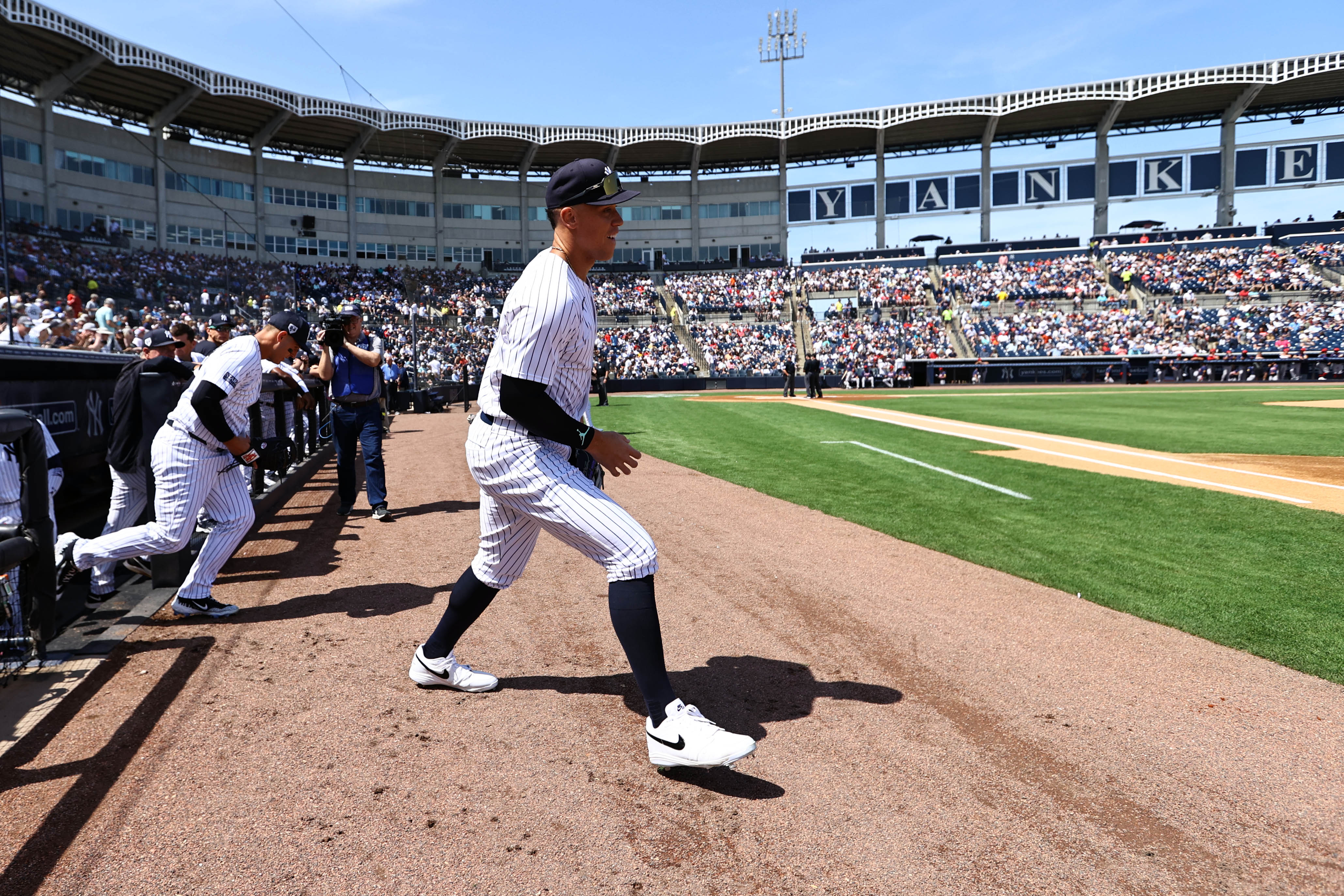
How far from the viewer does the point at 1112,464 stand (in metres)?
10.4

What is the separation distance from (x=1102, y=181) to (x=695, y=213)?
2691 cm

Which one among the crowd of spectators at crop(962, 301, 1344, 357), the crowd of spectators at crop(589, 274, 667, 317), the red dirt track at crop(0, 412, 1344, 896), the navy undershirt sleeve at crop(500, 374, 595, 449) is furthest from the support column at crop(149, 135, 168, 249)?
the navy undershirt sleeve at crop(500, 374, 595, 449)

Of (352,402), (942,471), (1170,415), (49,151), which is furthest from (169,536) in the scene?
(49,151)

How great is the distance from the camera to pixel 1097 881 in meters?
2.10

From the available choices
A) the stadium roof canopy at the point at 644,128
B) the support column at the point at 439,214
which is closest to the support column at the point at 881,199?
the stadium roof canopy at the point at 644,128

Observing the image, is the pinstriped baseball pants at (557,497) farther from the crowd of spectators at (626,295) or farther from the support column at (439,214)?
the support column at (439,214)

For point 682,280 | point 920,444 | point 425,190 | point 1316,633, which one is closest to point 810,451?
point 920,444

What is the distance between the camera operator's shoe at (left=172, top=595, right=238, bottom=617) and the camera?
4461mm

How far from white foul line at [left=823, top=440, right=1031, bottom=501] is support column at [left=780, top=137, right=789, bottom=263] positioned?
44.6 metres

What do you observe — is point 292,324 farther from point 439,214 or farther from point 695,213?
point 695,213

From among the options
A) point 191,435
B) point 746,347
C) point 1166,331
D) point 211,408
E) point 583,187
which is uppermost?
point 1166,331

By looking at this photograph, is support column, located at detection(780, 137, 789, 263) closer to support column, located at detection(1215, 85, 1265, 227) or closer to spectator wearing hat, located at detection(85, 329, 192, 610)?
support column, located at detection(1215, 85, 1265, 227)

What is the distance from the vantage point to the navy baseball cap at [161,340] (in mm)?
5277

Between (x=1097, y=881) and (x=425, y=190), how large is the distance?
58381mm
